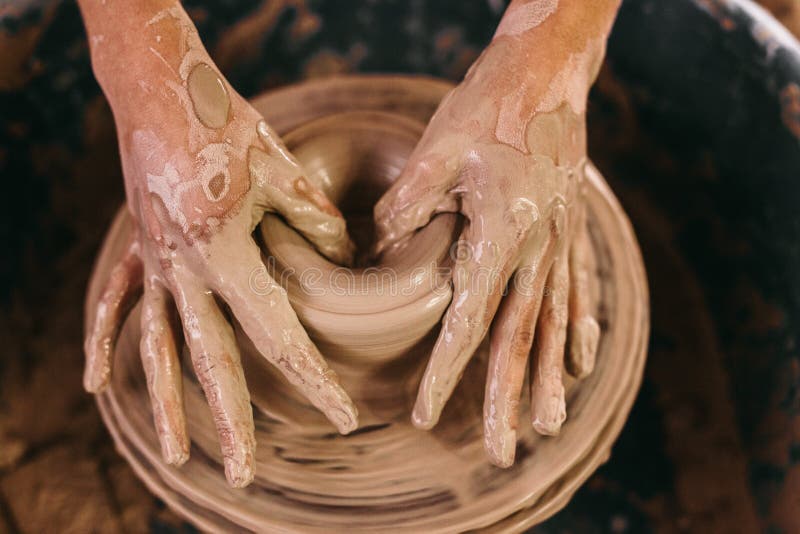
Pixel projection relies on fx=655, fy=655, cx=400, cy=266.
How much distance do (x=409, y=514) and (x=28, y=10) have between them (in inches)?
49.9

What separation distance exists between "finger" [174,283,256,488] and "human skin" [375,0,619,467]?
0.78 ft

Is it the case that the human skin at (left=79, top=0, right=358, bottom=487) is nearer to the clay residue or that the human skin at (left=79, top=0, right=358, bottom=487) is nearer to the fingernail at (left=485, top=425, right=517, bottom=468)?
the clay residue

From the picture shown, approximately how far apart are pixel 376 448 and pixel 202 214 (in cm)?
43

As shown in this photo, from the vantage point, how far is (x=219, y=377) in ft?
2.83

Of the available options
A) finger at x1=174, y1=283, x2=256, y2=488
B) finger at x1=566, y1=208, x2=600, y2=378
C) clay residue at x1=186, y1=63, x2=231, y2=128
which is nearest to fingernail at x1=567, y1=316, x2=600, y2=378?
finger at x1=566, y1=208, x2=600, y2=378

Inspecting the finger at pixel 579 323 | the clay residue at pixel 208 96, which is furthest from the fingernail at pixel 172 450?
the finger at pixel 579 323

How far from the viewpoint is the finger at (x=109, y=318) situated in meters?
0.99

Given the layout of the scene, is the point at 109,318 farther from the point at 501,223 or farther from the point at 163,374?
the point at 501,223

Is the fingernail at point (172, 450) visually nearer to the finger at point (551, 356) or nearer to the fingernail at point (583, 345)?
the finger at point (551, 356)

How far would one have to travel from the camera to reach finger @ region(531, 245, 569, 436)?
0.92m

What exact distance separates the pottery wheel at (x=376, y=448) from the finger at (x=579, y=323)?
0.18 ft

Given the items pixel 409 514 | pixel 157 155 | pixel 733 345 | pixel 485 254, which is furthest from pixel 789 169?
pixel 157 155

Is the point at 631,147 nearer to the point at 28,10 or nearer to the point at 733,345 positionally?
the point at 733,345

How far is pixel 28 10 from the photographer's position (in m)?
1.37
